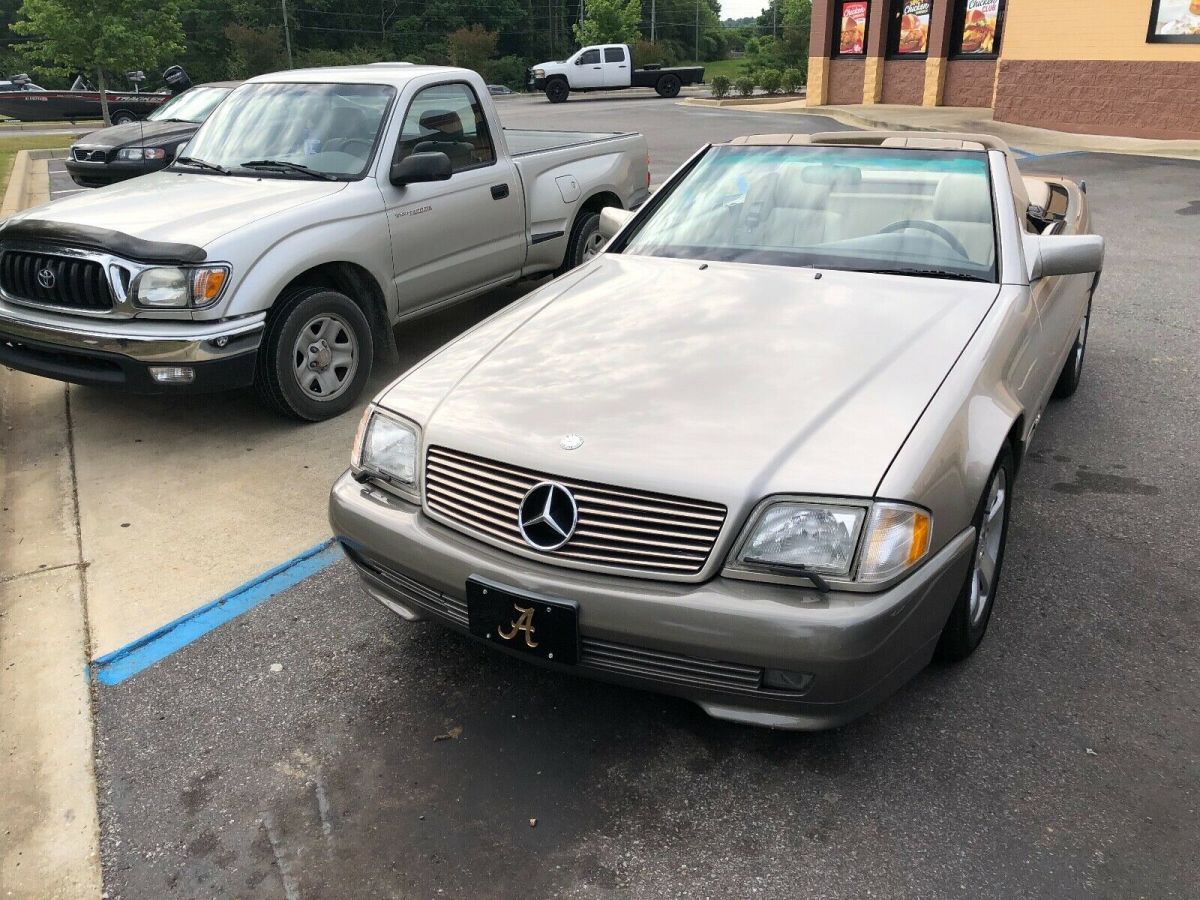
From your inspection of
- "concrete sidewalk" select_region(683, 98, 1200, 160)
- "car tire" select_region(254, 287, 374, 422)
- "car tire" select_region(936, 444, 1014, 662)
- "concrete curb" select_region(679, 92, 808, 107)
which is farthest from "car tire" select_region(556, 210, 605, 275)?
"concrete curb" select_region(679, 92, 808, 107)

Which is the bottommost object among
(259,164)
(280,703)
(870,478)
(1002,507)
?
(280,703)

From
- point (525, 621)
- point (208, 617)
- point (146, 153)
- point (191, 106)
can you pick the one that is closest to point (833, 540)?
point (525, 621)

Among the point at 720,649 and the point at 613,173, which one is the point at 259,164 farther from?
the point at 720,649

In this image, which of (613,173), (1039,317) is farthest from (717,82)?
(1039,317)

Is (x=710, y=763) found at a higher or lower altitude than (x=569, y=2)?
lower

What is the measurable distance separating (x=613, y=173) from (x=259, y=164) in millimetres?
2686

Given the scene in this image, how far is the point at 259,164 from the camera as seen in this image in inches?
219

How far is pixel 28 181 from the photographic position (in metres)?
14.5

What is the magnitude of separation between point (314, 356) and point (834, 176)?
2.78 m

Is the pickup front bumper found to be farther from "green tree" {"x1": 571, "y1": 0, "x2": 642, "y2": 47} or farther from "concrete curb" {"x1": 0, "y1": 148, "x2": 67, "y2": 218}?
"green tree" {"x1": 571, "y1": 0, "x2": 642, "y2": 47}

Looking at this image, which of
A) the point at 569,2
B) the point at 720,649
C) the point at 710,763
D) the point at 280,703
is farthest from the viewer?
the point at 569,2

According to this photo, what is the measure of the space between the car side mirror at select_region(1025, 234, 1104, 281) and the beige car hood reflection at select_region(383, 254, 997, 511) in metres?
0.29

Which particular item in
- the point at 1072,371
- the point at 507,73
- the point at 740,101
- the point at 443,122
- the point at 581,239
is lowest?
the point at 1072,371

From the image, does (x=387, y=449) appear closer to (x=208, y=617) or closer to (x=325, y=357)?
(x=208, y=617)
